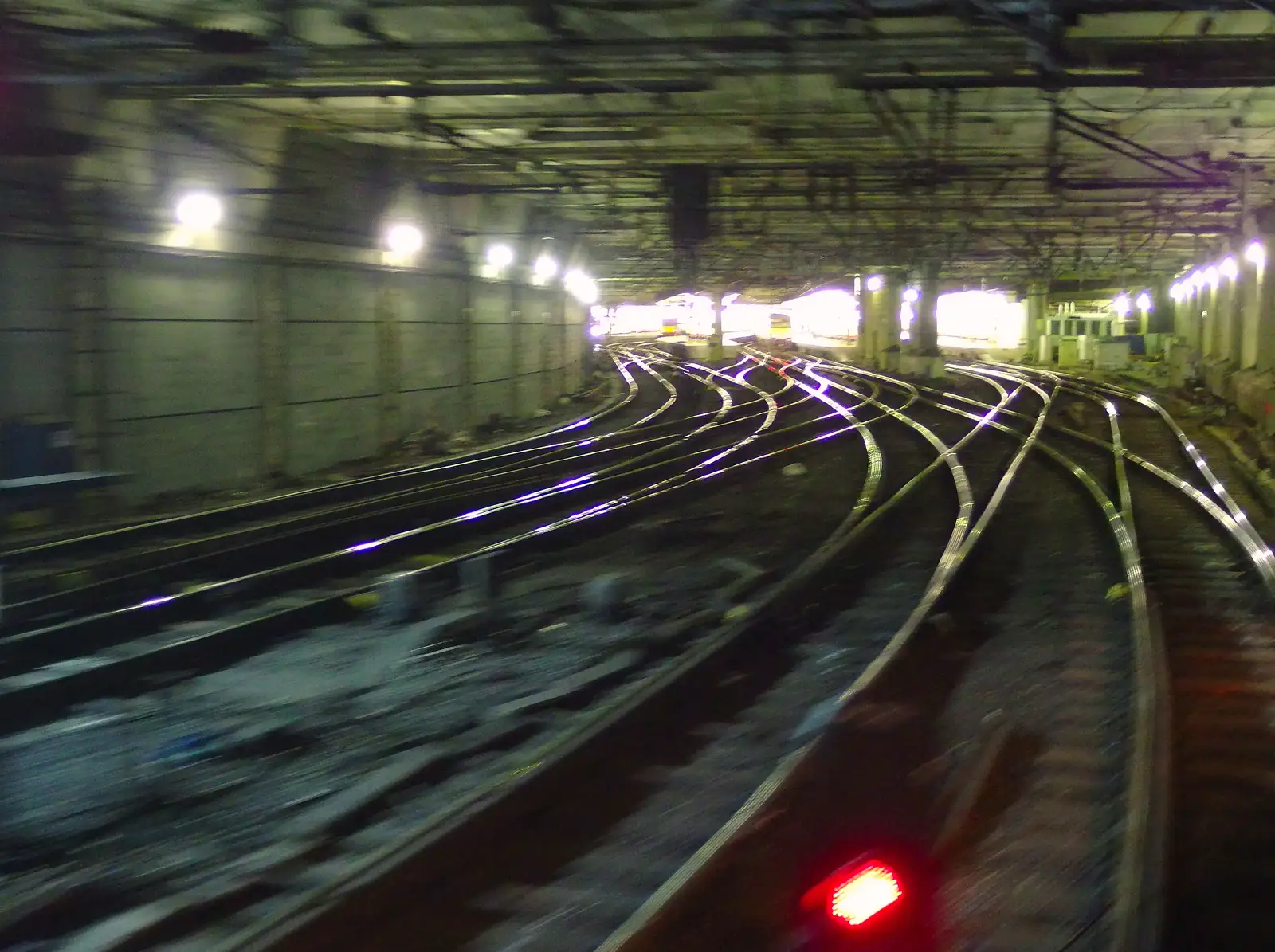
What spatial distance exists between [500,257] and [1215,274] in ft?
65.2

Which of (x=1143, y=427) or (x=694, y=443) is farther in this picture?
(x=1143, y=427)

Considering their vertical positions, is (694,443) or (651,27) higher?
(651,27)

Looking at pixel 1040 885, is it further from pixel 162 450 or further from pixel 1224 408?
pixel 1224 408

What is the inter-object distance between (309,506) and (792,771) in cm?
840

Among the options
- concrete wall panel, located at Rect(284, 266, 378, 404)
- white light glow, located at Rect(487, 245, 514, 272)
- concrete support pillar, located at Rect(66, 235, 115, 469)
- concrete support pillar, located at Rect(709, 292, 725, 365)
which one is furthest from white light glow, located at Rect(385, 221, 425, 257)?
concrete support pillar, located at Rect(709, 292, 725, 365)

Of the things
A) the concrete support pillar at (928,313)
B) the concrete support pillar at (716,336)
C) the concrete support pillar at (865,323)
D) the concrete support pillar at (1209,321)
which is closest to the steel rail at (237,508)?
the concrete support pillar at (928,313)

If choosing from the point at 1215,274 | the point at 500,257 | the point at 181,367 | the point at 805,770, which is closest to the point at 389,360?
the point at 181,367

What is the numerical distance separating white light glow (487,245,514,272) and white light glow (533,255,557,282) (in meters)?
1.89

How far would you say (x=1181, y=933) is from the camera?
11.8 ft

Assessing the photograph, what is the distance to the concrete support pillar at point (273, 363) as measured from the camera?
13453mm

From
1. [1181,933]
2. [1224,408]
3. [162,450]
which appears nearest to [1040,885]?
[1181,933]

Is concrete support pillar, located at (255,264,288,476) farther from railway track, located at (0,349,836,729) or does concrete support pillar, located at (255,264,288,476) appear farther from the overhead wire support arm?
the overhead wire support arm

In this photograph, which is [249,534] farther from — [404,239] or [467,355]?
[467,355]

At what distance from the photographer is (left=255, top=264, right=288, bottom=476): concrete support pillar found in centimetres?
1345
